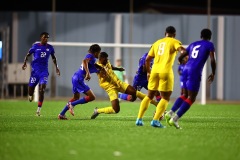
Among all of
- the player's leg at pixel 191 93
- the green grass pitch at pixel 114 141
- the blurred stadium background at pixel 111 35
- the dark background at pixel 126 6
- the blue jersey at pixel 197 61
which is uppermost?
the dark background at pixel 126 6

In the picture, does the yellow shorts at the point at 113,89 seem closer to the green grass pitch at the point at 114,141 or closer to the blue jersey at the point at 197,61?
the green grass pitch at the point at 114,141

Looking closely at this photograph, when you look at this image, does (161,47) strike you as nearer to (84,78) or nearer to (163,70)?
(163,70)

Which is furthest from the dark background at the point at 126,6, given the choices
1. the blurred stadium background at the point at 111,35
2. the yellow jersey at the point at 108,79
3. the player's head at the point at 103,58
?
the yellow jersey at the point at 108,79

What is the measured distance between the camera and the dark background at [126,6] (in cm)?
3859

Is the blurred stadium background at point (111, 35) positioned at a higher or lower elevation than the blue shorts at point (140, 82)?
higher

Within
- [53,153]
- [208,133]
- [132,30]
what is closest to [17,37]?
[132,30]

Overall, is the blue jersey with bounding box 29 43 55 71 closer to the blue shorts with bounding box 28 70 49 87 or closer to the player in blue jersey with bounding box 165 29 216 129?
the blue shorts with bounding box 28 70 49 87

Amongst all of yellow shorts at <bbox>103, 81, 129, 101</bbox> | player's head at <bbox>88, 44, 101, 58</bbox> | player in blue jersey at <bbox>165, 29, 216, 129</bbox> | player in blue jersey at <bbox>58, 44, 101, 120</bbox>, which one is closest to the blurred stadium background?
player in blue jersey at <bbox>58, 44, 101, 120</bbox>

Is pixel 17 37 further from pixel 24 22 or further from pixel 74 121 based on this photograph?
pixel 74 121

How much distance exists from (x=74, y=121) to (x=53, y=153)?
6502mm

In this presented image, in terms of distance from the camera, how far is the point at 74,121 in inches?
629

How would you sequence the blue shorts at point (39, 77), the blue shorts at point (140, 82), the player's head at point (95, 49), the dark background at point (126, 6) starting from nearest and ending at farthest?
the player's head at point (95, 49), the blue shorts at point (140, 82), the blue shorts at point (39, 77), the dark background at point (126, 6)

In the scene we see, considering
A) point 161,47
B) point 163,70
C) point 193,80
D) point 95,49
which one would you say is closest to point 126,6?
point 95,49

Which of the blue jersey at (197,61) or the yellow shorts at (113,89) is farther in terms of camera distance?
the yellow shorts at (113,89)
